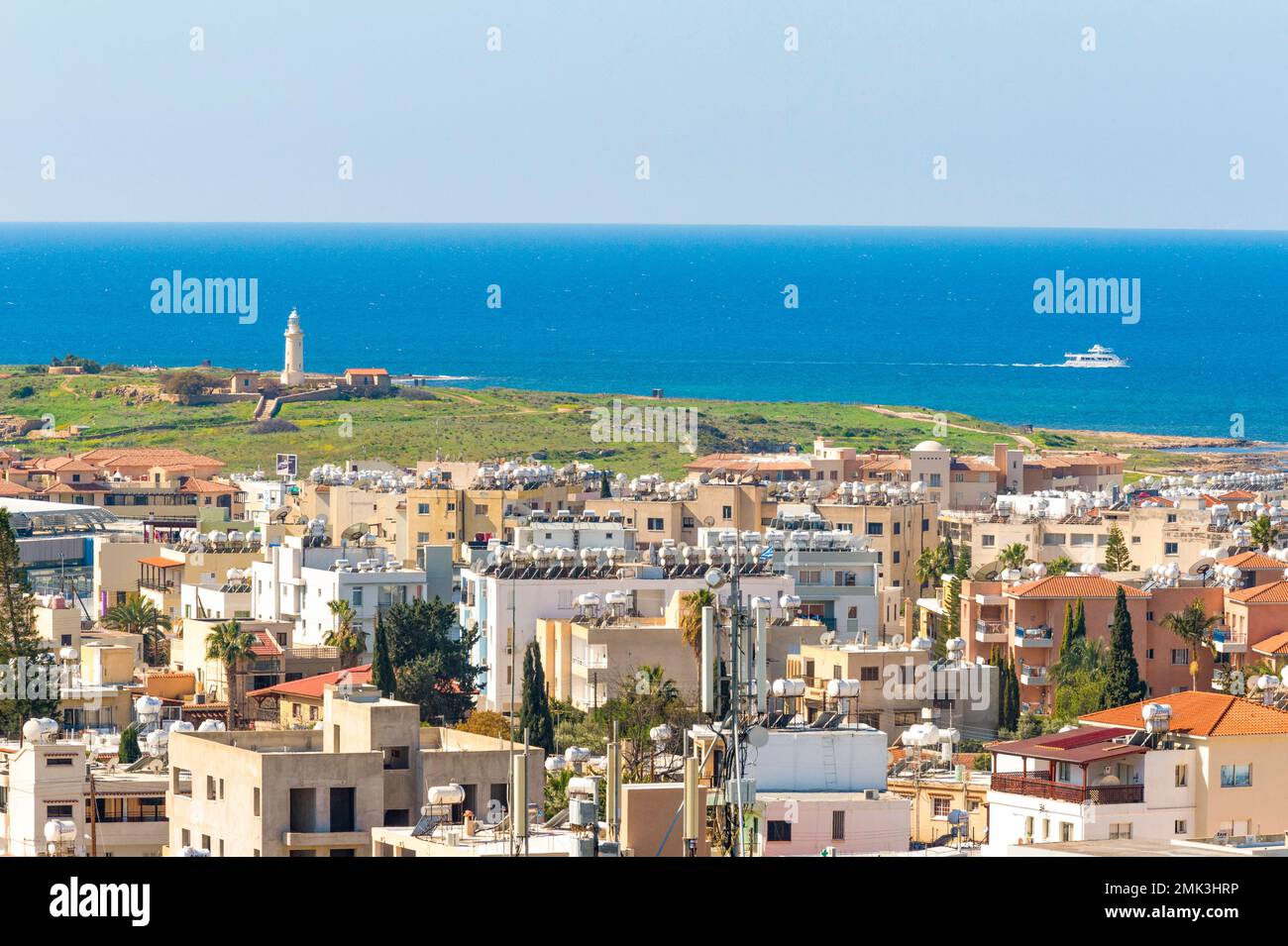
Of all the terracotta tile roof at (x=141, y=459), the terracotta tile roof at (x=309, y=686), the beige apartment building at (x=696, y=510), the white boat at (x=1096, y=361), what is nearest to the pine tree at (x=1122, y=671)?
the terracotta tile roof at (x=309, y=686)

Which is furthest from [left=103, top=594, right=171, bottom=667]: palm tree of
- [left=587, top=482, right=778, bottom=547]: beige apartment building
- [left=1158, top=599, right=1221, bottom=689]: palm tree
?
[left=1158, top=599, right=1221, bottom=689]: palm tree

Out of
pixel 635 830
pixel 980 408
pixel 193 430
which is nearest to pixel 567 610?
pixel 635 830

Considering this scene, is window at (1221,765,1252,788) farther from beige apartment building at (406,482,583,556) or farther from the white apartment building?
beige apartment building at (406,482,583,556)

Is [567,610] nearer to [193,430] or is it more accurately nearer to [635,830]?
[635,830]

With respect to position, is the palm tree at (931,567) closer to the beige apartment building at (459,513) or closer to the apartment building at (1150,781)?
the beige apartment building at (459,513)

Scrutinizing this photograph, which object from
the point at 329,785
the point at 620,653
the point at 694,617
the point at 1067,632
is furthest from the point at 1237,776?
the point at 1067,632

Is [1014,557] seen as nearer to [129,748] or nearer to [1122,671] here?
[1122,671]
